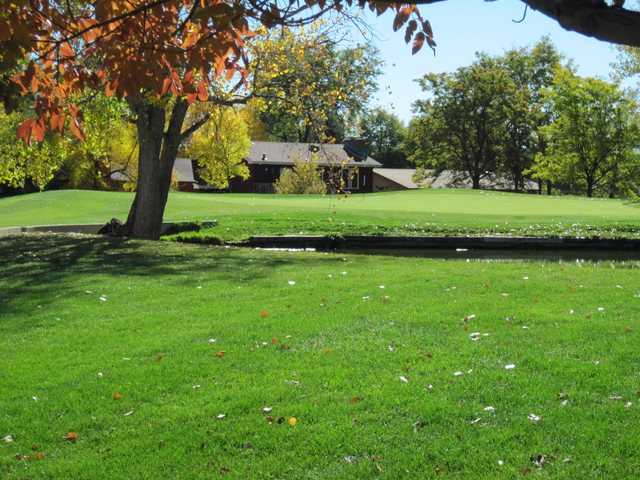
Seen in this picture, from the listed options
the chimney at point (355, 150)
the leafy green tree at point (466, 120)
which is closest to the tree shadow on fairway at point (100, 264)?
the leafy green tree at point (466, 120)

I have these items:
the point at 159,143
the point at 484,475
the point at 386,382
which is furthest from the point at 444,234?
the point at 484,475

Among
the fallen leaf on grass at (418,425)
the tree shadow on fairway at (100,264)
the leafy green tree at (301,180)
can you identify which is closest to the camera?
the fallen leaf on grass at (418,425)

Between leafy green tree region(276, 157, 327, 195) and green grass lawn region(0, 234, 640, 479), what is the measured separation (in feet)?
124

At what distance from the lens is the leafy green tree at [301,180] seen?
1870 inches

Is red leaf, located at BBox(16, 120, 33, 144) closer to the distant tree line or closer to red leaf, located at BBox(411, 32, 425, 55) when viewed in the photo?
red leaf, located at BBox(411, 32, 425, 55)

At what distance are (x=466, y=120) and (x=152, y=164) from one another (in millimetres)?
49956

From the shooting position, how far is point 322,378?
18.1 feet

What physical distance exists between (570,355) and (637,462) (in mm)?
1933

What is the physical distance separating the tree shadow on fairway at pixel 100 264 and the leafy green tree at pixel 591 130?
4421cm

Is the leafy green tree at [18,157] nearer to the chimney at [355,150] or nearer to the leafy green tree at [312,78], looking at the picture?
the leafy green tree at [312,78]

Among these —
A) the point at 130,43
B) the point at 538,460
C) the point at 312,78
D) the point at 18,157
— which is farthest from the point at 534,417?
the point at 18,157

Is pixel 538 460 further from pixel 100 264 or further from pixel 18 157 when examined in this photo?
pixel 18 157

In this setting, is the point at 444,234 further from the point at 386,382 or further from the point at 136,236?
the point at 386,382

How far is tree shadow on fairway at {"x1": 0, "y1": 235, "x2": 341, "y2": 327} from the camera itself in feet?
31.2
